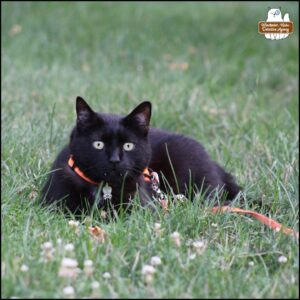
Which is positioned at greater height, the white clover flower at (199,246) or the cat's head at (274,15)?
the cat's head at (274,15)

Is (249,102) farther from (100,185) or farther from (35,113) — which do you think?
(100,185)

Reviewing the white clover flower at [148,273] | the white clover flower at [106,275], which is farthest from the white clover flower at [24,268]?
the white clover flower at [148,273]

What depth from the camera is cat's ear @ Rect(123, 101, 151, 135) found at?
148 inches

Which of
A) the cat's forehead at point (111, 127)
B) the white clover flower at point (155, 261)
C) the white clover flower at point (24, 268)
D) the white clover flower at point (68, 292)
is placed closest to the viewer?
the white clover flower at point (68, 292)

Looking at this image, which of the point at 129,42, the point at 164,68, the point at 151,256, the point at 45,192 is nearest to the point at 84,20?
the point at 129,42

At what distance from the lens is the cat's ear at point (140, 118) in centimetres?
377

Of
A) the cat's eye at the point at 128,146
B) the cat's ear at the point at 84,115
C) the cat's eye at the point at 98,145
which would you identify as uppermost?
the cat's ear at the point at 84,115

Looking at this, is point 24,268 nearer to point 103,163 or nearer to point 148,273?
point 148,273

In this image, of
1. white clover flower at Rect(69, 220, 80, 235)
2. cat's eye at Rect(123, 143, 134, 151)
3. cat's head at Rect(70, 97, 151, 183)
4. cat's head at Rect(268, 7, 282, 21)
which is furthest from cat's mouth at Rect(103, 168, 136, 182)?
cat's head at Rect(268, 7, 282, 21)

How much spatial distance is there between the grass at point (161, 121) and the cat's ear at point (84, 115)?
49 cm

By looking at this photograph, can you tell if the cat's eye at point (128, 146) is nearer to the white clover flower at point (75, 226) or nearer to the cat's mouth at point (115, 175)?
the cat's mouth at point (115, 175)

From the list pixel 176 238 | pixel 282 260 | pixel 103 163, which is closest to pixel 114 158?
pixel 103 163

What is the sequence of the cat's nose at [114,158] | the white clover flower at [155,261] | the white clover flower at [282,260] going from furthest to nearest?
the cat's nose at [114,158], the white clover flower at [282,260], the white clover flower at [155,261]

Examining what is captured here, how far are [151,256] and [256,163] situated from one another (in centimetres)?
223
